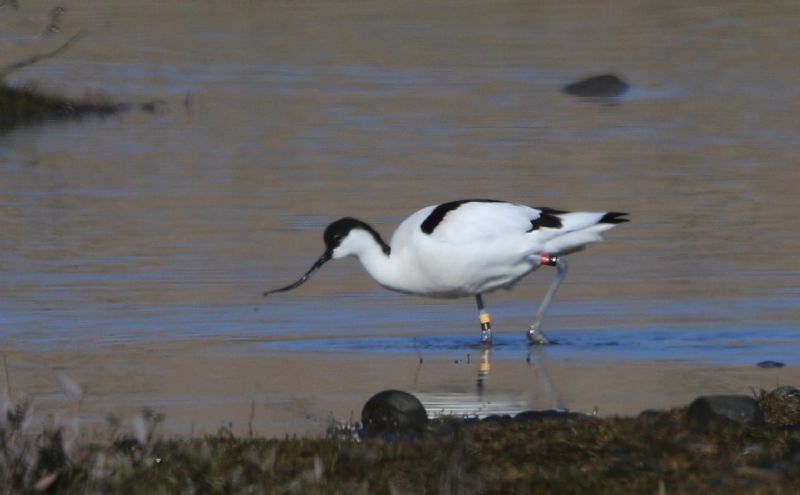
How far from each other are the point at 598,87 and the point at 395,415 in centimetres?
2266

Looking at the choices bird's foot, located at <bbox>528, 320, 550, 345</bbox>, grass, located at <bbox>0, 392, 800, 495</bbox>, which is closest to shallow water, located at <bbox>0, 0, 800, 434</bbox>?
bird's foot, located at <bbox>528, 320, 550, 345</bbox>

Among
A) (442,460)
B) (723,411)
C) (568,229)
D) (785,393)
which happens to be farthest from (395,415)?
(568,229)

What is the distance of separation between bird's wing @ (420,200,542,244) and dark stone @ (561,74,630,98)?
61.0 ft

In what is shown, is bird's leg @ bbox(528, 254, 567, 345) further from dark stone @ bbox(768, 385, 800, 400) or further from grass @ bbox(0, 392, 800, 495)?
grass @ bbox(0, 392, 800, 495)

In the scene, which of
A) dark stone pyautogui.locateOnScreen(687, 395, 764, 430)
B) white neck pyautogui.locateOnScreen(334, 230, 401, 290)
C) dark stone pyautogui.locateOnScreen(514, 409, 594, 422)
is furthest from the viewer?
white neck pyautogui.locateOnScreen(334, 230, 401, 290)

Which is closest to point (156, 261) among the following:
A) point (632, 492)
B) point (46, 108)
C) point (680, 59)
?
point (632, 492)

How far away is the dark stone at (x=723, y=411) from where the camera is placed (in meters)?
8.78

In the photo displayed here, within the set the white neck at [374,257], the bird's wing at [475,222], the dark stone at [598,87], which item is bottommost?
the white neck at [374,257]

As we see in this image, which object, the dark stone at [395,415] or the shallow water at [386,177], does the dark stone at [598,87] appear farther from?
the dark stone at [395,415]

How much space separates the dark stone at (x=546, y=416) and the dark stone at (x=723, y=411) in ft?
1.95

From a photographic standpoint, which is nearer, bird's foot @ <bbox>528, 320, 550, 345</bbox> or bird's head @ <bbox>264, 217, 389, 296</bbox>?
bird's foot @ <bbox>528, 320, 550, 345</bbox>

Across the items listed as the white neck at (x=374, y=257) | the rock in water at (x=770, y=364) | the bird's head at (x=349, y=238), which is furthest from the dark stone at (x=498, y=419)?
the bird's head at (x=349, y=238)

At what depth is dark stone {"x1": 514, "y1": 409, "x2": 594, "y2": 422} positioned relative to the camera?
365 inches

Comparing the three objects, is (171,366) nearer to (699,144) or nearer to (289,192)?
(289,192)
